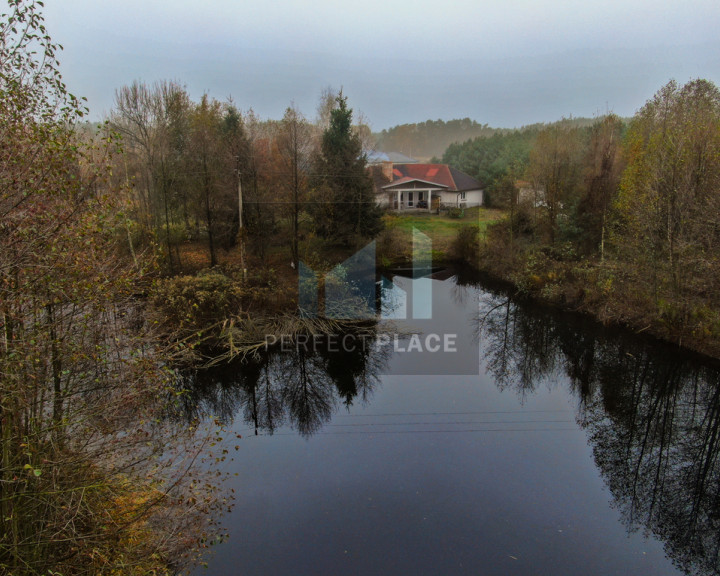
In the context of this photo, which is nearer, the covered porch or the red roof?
the covered porch

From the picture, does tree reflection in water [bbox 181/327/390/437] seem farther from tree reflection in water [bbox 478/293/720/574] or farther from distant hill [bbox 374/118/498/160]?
distant hill [bbox 374/118/498/160]

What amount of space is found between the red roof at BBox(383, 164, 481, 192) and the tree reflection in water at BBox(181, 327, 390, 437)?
2587 cm

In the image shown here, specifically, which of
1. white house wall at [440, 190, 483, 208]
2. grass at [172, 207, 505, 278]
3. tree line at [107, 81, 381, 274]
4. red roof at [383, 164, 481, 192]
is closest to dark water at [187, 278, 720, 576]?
grass at [172, 207, 505, 278]

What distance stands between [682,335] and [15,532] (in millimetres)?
16642

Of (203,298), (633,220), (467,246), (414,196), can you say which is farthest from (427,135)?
(203,298)

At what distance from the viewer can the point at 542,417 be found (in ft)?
36.4

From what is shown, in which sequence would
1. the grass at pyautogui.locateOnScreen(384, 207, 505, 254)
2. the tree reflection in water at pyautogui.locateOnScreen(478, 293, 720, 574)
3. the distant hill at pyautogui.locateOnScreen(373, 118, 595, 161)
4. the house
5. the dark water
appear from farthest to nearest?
1. the distant hill at pyautogui.locateOnScreen(373, 118, 595, 161)
2. the house
3. the grass at pyautogui.locateOnScreen(384, 207, 505, 254)
4. the tree reflection in water at pyautogui.locateOnScreen(478, 293, 720, 574)
5. the dark water

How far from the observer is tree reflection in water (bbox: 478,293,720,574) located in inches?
312

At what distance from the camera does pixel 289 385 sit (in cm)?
1288

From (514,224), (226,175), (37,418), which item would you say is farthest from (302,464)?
(514,224)

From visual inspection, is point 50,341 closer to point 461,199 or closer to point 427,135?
point 461,199

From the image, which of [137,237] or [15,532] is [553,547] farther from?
[137,237]

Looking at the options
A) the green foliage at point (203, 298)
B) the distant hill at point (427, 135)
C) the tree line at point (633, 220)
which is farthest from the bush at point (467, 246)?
Result: the distant hill at point (427, 135)

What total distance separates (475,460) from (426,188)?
30.0 metres
